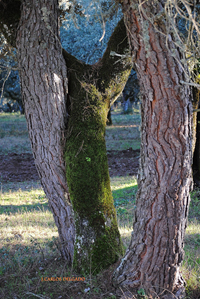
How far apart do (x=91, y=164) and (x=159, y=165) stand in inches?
45.8

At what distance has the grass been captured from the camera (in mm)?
3230

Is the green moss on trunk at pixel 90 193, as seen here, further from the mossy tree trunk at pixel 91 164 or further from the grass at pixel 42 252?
the grass at pixel 42 252

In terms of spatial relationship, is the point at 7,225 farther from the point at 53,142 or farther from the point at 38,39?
the point at 38,39

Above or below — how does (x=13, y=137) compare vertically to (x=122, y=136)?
above

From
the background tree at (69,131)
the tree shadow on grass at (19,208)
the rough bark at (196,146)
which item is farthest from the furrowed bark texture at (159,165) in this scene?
the rough bark at (196,146)

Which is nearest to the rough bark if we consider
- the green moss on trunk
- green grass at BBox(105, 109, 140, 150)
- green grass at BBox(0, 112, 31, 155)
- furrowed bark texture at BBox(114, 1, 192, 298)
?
the green moss on trunk

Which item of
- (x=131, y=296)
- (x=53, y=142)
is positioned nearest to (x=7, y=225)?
(x=53, y=142)

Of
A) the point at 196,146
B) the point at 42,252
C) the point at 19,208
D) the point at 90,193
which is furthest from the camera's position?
the point at 196,146

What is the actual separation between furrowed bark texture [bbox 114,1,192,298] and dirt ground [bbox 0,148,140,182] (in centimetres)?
752

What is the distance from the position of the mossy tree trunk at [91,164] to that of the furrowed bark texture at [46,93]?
202 millimetres

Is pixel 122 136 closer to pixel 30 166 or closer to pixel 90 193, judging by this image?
pixel 30 166

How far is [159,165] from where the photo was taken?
264 centimetres

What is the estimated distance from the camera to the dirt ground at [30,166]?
10.5m

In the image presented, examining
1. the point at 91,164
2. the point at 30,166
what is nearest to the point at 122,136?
the point at 30,166
